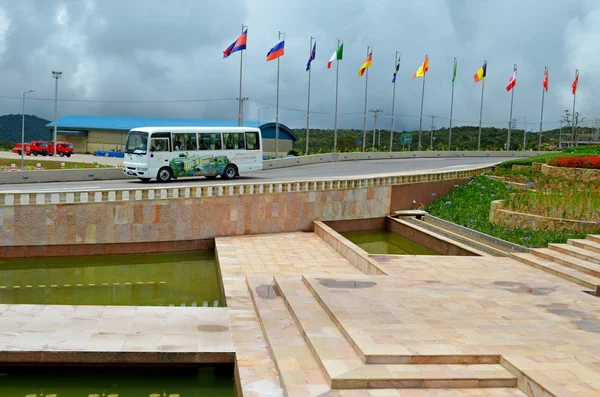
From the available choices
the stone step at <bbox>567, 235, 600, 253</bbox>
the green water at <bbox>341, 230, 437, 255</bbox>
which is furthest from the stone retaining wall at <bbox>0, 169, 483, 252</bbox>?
the stone step at <bbox>567, 235, 600, 253</bbox>

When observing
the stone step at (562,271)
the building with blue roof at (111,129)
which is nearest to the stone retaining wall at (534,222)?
the stone step at (562,271)

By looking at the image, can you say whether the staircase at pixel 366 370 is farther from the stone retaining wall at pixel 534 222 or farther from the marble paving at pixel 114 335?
the stone retaining wall at pixel 534 222

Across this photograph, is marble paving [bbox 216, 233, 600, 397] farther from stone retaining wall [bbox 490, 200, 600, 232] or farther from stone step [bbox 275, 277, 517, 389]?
stone retaining wall [bbox 490, 200, 600, 232]

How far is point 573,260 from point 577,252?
69cm

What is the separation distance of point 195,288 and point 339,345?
8.31 meters

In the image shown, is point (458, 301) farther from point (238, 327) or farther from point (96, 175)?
point (96, 175)

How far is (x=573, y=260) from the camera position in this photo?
16.7 meters

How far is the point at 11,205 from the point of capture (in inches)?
746

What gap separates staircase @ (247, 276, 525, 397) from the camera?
8.55m

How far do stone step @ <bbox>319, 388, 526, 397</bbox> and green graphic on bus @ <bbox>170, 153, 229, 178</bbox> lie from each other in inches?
836

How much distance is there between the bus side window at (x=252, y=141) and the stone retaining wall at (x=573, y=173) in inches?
528

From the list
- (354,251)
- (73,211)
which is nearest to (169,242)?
(73,211)

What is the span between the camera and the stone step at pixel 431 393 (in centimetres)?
839

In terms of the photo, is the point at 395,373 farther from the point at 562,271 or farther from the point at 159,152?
the point at 159,152
